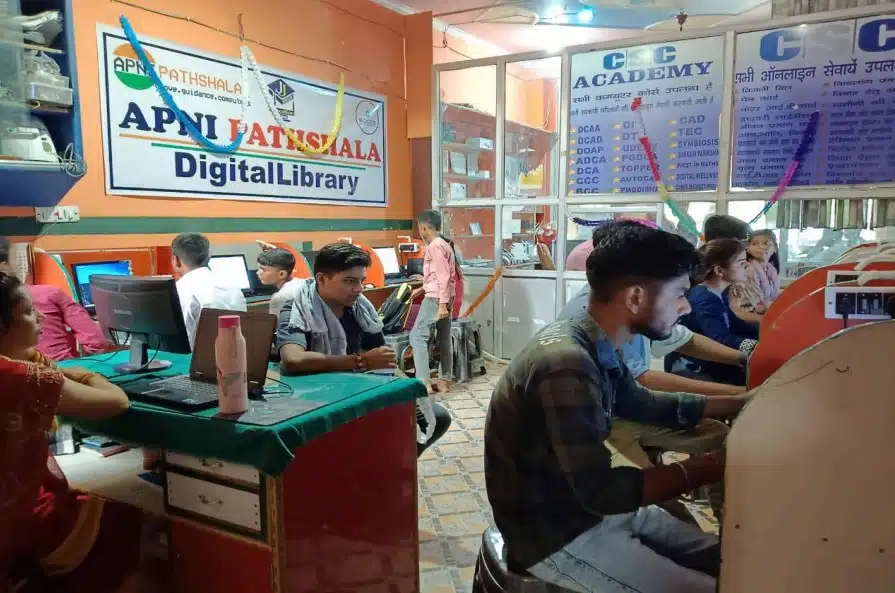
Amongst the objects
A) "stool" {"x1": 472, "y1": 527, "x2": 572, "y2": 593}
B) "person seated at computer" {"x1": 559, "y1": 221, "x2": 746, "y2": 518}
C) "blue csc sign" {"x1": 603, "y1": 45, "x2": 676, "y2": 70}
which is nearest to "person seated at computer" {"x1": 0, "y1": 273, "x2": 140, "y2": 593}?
"stool" {"x1": 472, "y1": 527, "x2": 572, "y2": 593}

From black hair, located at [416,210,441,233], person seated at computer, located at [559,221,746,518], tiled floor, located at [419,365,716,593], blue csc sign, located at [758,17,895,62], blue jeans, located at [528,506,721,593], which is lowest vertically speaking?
tiled floor, located at [419,365,716,593]

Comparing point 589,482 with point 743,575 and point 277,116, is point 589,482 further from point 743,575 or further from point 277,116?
point 277,116

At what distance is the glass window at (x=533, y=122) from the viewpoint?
8102 millimetres

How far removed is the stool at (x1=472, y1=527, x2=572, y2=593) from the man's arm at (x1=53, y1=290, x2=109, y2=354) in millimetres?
2122

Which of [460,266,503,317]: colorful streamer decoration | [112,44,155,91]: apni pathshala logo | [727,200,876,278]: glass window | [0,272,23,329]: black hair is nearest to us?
[0,272,23,329]: black hair

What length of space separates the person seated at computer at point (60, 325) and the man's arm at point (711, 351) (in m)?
2.44

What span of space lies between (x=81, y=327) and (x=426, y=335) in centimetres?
262

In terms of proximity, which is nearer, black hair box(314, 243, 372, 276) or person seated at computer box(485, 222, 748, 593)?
person seated at computer box(485, 222, 748, 593)

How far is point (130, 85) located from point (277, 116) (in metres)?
1.27


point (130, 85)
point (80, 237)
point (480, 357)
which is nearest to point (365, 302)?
point (80, 237)

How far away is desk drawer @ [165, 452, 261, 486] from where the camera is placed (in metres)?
1.63

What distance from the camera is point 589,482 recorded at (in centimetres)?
117

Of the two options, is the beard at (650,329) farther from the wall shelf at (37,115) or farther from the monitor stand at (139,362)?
the wall shelf at (37,115)

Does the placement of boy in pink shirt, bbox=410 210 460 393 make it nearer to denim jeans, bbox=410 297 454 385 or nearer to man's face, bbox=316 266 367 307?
denim jeans, bbox=410 297 454 385
